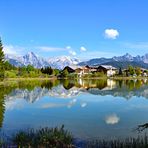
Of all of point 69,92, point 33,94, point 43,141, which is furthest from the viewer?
point 69,92

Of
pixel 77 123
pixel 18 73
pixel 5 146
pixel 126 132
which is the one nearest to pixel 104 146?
pixel 5 146

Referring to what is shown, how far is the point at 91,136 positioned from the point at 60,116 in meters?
8.10

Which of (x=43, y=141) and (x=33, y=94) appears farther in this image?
(x=33, y=94)

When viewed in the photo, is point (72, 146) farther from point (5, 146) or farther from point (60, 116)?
point (60, 116)

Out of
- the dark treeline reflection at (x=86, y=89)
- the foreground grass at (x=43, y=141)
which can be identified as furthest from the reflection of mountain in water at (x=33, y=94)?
the foreground grass at (x=43, y=141)

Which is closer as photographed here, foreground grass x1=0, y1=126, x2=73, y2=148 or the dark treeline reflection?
foreground grass x1=0, y1=126, x2=73, y2=148

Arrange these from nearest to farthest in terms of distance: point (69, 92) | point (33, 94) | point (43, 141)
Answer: point (43, 141) < point (33, 94) < point (69, 92)

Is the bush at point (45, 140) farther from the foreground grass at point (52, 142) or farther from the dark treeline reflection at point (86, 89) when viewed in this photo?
the dark treeline reflection at point (86, 89)

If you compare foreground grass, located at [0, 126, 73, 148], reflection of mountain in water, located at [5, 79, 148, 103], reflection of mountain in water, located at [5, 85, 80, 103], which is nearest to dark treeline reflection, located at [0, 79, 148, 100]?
reflection of mountain in water, located at [5, 79, 148, 103]

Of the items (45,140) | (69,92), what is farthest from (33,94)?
(45,140)

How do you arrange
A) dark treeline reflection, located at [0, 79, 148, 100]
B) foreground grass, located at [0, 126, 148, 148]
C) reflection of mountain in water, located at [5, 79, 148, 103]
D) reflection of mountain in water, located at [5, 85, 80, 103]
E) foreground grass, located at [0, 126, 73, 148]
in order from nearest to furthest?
foreground grass, located at [0, 126, 148, 148] → foreground grass, located at [0, 126, 73, 148] → reflection of mountain in water, located at [5, 85, 80, 103] → reflection of mountain in water, located at [5, 79, 148, 103] → dark treeline reflection, located at [0, 79, 148, 100]

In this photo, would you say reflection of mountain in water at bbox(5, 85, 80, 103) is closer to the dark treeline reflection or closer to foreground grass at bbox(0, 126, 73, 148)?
the dark treeline reflection

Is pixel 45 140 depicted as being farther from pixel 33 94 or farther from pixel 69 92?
pixel 69 92

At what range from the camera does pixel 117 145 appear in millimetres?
13828
